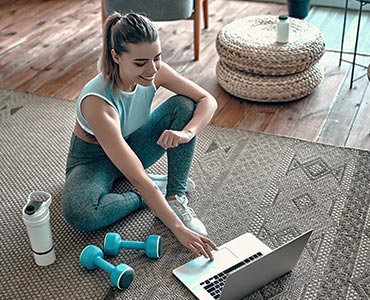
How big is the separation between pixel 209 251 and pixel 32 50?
2018 millimetres

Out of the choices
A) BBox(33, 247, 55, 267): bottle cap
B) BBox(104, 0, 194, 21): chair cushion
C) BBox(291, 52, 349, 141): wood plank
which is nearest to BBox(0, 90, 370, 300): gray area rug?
BBox(33, 247, 55, 267): bottle cap

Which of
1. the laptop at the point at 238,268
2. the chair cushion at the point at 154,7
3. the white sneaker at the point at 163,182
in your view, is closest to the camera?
the laptop at the point at 238,268

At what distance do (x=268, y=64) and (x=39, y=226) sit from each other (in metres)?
1.34

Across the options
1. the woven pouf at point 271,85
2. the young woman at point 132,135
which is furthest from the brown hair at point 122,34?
the woven pouf at point 271,85

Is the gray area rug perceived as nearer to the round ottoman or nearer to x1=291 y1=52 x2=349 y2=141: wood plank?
x1=291 y1=52 x2=349 y2=141: wood plank

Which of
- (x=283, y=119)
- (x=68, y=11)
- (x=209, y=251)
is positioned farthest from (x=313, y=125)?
(x=68, y=11)

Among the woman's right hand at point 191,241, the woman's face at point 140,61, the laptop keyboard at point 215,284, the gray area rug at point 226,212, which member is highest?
the woman's face at point 140,61

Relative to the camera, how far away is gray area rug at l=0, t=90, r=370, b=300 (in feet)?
5.76

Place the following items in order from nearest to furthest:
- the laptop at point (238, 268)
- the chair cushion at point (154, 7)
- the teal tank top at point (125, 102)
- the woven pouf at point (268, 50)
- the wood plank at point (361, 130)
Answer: the laptop at point (238, 268) → the teal tank top at point (125, 102) → the wood plank at point (361, 130) → the woven pouf at point (268, 50) → the chair cushion at point (154, 7)

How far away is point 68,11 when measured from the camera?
12.8 ft

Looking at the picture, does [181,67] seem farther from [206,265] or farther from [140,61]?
[206,265]

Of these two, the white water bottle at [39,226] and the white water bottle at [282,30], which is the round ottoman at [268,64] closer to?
the white water bottle at [282,30]

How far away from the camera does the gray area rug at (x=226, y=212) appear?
1.76 m

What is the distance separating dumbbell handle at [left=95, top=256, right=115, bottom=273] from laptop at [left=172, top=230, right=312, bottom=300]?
189 millimetres
